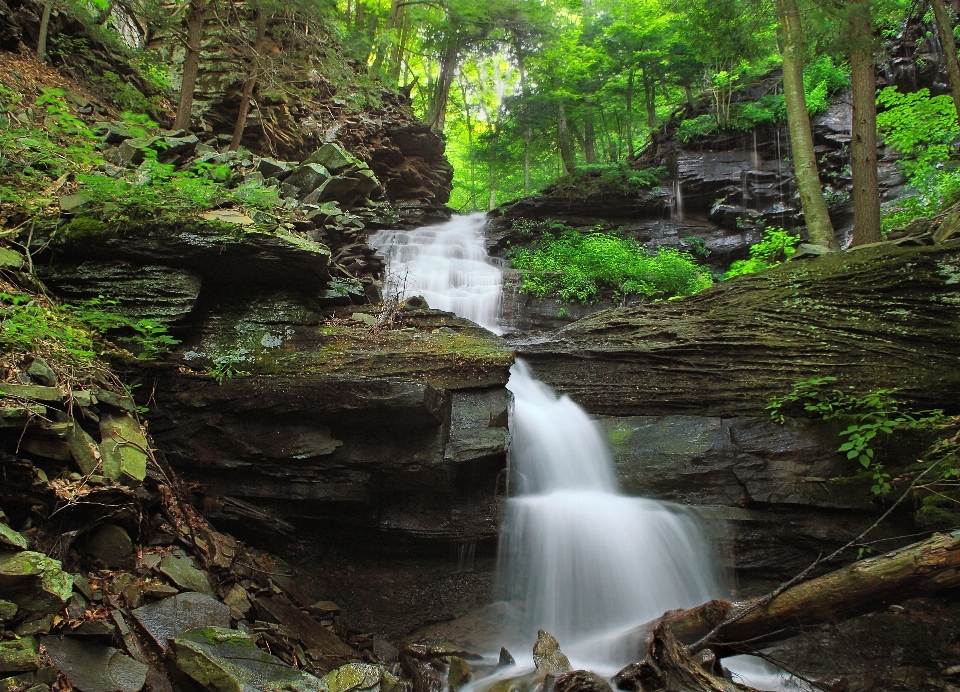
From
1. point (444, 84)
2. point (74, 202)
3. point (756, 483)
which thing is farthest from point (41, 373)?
point (444, 84)

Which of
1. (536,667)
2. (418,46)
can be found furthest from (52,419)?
(418,46)

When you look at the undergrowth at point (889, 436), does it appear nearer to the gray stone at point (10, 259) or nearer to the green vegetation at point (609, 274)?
the green vegetation at point (609, 274)

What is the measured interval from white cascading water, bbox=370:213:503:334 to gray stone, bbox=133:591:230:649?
7.14 metres

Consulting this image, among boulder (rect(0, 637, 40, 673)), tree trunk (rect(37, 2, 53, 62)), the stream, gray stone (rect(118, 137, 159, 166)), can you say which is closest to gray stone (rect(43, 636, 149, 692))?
boulder (rect(0, 637, 40, 673))

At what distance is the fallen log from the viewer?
3613 millimetres

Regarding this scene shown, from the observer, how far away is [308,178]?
492 inches

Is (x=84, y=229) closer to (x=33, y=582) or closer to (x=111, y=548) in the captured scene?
(x=111, y=548)

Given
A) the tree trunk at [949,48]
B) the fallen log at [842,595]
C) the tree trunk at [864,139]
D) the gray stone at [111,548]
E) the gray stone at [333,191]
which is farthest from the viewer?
the gray stone at [333,191]

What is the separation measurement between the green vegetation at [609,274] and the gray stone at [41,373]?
9.85 meters

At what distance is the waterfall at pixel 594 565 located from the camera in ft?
19.7

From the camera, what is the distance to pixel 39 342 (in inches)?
186

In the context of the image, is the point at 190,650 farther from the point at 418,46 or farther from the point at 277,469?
the point at 418,46

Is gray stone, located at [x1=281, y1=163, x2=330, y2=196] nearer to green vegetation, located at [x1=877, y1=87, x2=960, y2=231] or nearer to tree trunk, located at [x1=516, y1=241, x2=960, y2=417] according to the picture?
tree trunk, located at [x1=516, y1=241, x2=960, y2=417]

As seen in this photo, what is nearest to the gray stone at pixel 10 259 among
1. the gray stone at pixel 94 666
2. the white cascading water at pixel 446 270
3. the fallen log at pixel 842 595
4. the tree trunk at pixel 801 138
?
the gray stone at pixel 94 666
